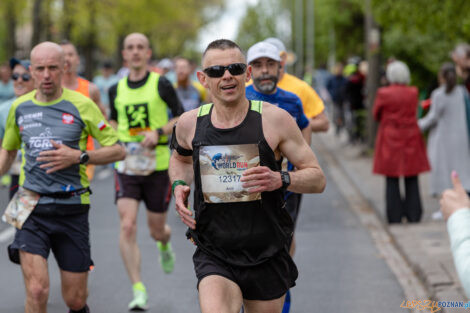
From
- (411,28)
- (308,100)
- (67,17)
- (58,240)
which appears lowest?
(58,240)

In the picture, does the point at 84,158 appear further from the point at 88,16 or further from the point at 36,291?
the point at 88,16

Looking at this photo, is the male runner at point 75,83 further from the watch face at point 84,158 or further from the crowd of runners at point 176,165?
the watch face at point 84,158

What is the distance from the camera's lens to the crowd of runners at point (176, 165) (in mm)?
4270

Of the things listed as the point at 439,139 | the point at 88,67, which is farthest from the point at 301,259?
the point at 88,67

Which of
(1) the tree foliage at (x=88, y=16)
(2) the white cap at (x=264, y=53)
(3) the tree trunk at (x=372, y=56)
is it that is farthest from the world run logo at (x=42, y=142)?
(1) the tree foliage at (x=88, y=16)

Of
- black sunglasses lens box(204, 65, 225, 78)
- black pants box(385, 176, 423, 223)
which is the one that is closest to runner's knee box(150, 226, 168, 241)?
black sunglasses lens box(204, 65, 225, 78)

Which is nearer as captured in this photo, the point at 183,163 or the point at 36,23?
the point at 183,163

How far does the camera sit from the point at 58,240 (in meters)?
5.64

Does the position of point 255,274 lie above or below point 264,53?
below

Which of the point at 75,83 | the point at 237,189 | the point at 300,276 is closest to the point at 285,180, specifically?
the point at 237,189

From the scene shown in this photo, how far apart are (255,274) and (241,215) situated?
0.31 m

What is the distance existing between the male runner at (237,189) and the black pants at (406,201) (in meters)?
6.46

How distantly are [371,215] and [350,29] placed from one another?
23987 mm

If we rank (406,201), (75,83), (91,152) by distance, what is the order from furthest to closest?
1. (406,201)
2. (75,83)
3. (91,152)
